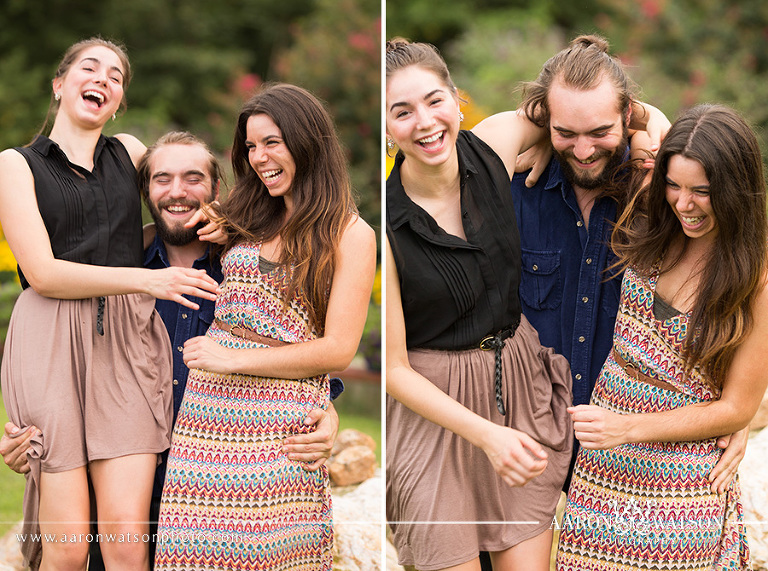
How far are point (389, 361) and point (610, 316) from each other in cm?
83

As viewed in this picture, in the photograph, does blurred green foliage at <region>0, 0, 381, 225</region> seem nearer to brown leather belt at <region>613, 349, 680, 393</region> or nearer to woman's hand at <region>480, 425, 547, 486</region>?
brown leather belt at <region>613, 349, 680, 393</region>

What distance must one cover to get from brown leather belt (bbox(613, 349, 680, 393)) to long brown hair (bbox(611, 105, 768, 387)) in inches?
4.4

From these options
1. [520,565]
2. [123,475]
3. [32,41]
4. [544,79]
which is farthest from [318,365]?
[32,41]

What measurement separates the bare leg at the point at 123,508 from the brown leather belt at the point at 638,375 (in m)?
1.61

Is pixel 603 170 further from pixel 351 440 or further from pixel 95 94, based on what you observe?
pixel 351 440

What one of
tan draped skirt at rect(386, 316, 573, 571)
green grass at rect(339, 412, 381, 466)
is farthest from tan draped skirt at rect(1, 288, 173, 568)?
green grass at rect(339, 412, 381, 466)

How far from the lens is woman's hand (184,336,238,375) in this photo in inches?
107

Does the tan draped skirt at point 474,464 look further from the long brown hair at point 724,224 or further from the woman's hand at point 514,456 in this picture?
the long brown hair at point 724,224

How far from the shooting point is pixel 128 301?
303 centimetres

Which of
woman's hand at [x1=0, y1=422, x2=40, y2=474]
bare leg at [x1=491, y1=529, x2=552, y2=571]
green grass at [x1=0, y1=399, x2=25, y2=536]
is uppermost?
woman's hand at [x1=0, y1=422, x2=40, y2=474]

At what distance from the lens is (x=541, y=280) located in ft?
10.2

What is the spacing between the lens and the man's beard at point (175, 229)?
312 cm

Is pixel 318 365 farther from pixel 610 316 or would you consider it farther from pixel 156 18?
pixel 156 18

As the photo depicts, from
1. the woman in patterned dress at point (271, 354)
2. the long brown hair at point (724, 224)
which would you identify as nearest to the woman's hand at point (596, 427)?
the long brown hair at point (724, 224)
